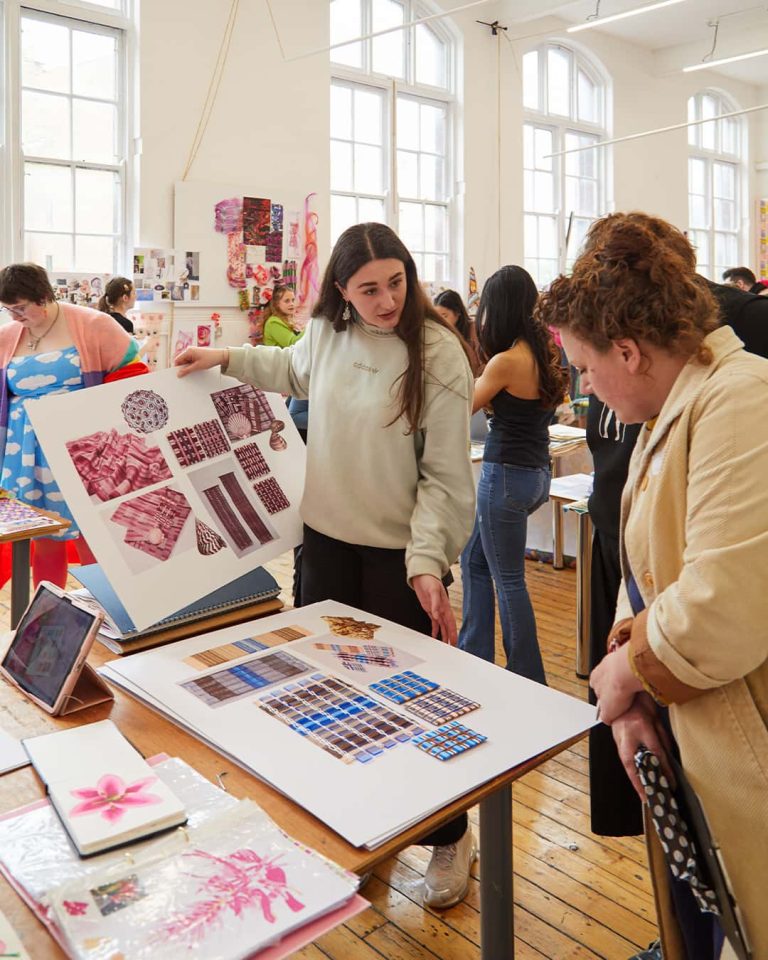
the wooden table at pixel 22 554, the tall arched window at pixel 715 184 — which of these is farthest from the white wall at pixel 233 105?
the tall arched window at pixel 715 184

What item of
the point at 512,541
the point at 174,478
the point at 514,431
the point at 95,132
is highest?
the point at 95,132


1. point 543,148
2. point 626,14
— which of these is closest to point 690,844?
point 626,14

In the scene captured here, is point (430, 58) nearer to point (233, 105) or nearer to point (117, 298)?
point (233, 105)

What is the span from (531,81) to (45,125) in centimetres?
549

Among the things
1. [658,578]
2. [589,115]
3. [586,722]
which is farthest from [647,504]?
A: [589,115]

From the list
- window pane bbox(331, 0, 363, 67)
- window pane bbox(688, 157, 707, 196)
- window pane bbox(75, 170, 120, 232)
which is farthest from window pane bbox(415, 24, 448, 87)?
window pane bbox(688, 157, 707, 196)

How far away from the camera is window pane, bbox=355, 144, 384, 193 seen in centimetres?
800

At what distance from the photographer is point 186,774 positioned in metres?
1.04

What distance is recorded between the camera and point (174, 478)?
1540 millimetres

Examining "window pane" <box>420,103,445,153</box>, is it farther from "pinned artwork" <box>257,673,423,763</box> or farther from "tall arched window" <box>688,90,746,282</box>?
"pinned artwork" <box>257,673,423,763</box>

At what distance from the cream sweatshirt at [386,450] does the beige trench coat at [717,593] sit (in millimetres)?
611

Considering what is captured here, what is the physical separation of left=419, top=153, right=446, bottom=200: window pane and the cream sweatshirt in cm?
727

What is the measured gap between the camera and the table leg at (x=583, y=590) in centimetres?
328

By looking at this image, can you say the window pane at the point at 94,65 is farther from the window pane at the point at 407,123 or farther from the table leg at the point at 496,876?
the table leg at the point at 496,876
